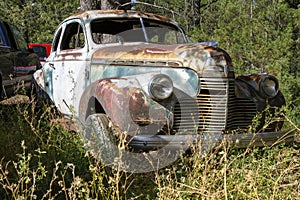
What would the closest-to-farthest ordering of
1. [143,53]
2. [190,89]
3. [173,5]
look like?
1. [190,89]
2. [143,53]
3. [173,5]

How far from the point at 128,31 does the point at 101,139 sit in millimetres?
2067

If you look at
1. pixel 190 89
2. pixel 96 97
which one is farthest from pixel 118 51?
pixel 190 89

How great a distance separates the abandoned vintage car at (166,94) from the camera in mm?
3488

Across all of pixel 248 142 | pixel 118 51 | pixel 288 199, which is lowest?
pixel 288 199

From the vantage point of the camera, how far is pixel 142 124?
3.51 meters

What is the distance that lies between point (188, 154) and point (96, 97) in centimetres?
113

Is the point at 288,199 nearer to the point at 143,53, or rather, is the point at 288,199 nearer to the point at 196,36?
Answer: the point at 143,53

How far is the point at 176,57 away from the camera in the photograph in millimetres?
3844

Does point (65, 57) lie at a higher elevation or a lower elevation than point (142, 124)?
higher

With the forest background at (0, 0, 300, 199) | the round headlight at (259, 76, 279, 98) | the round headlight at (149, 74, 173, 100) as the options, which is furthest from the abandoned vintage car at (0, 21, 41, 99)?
the round headlight at (259, 76, 279, 98)

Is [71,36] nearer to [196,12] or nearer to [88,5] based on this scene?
[88,5]

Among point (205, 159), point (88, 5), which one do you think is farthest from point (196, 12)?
point (205, 159)

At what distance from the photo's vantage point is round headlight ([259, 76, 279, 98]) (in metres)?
4.34

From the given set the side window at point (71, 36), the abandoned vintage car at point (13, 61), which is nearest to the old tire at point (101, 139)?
the side window at point (71, 36)
